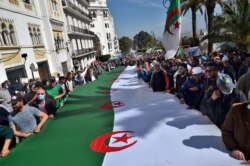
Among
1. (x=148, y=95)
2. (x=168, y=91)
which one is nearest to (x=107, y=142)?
(x=148, y=95)

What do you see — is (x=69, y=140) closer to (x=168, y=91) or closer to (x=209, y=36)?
(x=168, y=91)

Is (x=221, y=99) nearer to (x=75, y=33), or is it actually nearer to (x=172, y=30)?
(x=172, y=30)

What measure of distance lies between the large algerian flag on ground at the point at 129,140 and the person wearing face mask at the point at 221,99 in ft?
0.67

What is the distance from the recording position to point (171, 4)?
8562 millimetres

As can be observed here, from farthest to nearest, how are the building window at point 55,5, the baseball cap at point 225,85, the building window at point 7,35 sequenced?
the building window at point 55,5 < the building window at point 7,35 < the baseball cap at point 225,85

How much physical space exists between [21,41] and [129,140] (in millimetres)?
14902

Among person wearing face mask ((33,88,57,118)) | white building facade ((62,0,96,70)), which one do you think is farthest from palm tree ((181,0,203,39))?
person wearing face mask ((33,88,57,118))

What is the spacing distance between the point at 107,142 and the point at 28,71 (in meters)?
14.5

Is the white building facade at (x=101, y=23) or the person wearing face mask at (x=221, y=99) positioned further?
the white building facade at (x=101, y=23)

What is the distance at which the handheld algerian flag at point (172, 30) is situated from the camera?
826 centimetres

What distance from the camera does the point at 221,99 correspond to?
3311 millimetres

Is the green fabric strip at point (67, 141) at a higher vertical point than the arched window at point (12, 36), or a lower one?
lower

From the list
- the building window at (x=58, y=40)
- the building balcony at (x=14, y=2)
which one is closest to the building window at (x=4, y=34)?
the building balcony at (x=14, y=2)

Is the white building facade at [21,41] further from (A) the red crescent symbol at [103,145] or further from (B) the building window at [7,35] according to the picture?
(A) the red crescent symbol at [103,145]
